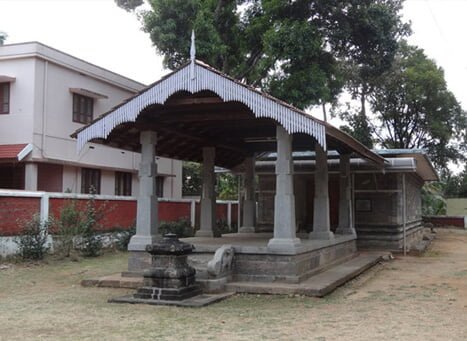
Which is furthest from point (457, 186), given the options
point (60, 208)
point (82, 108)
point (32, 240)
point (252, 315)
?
point (252, 315)

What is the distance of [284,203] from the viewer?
32.9 ft

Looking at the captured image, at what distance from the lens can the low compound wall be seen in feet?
45.9

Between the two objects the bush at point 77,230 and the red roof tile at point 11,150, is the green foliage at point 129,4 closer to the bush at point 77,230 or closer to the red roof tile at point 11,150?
the red roof tile at point 11,150

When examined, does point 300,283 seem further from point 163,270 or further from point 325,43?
point 325,43

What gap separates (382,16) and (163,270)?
51.5 feet

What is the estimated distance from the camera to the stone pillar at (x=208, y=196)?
1385 cm

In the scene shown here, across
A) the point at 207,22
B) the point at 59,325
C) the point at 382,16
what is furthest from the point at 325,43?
the point at 59,325

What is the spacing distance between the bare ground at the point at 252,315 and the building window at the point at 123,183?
37.7 ft

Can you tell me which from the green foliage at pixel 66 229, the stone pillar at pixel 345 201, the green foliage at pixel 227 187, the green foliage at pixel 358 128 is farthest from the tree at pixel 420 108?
the green foliage at pixel 66 229

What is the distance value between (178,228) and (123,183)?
17.6 ft

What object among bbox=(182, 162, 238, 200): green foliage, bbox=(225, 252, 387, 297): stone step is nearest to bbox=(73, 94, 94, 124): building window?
bbox=(225, 252, 387, 297): stone step

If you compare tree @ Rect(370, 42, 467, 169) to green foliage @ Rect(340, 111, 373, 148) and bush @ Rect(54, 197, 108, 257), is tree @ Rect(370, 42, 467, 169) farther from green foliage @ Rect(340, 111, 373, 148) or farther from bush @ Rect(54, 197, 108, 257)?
bush @ Rect(54, 197, 108, 257)

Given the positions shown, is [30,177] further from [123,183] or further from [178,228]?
[123,183]

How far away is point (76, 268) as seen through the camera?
A: 13.6m
